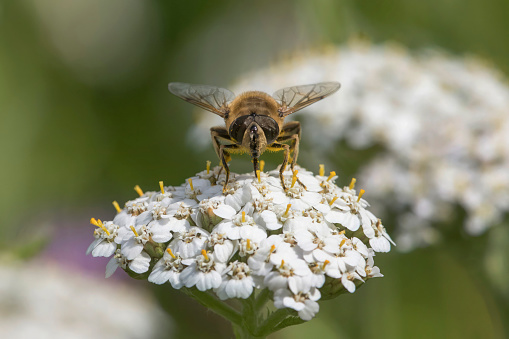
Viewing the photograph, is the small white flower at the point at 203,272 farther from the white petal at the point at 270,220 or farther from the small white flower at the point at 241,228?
the white petal at the point at 270,220

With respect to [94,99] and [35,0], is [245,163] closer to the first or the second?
[94,99]

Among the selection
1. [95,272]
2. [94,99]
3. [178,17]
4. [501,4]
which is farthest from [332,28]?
[95,272]

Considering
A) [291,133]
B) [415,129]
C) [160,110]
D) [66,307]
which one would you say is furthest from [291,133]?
[160,110]

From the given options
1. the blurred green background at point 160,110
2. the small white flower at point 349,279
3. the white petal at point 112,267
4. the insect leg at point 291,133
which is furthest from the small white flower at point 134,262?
the blurred green background at point 160,110

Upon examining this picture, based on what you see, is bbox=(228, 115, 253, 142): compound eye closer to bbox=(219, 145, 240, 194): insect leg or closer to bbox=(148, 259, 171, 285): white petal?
bbox=(219, 145, 240, 194): insect leg

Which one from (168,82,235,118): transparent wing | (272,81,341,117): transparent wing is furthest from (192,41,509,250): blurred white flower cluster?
(168,82,235,118): transparent wing

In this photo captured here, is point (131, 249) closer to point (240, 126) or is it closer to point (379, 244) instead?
point (240, 126)
